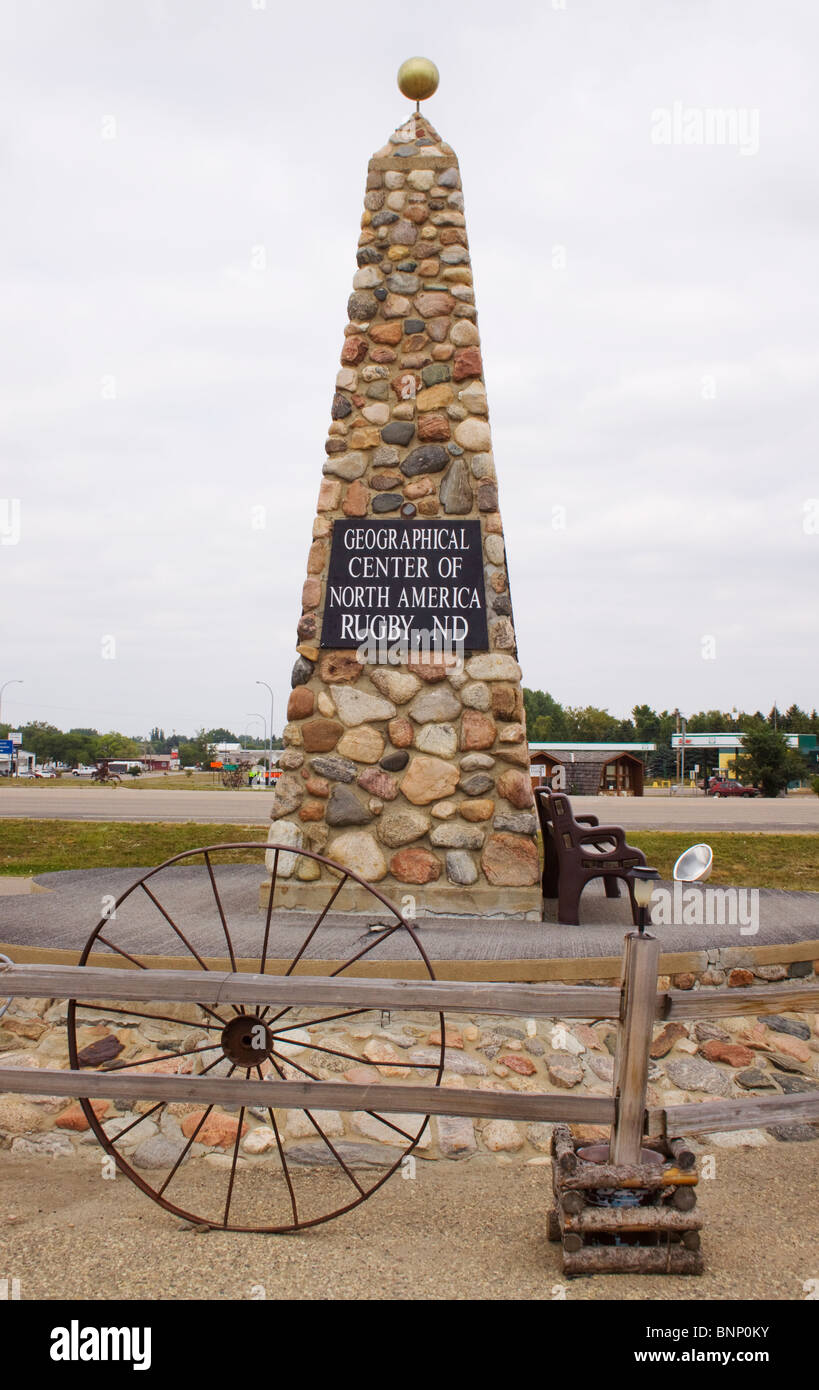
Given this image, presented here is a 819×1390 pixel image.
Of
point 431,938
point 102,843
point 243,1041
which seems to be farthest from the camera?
point 102,843

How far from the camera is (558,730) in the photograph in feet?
270

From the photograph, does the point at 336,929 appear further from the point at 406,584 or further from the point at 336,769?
the point at 406,584

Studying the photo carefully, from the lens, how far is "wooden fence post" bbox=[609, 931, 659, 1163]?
313cm

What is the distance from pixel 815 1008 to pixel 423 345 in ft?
15.3

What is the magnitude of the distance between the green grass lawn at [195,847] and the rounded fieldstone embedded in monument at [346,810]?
3456 millimetres

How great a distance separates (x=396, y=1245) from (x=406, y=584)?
12.9 feet

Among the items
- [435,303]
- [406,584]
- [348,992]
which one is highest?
[435,303]

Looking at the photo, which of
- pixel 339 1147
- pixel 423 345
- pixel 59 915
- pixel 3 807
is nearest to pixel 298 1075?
pixel 339 1147

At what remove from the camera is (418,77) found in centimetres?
662

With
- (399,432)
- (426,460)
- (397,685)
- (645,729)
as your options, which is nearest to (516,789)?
(397,685)

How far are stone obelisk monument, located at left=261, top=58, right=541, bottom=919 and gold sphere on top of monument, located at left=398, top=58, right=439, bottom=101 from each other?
18 millimetres

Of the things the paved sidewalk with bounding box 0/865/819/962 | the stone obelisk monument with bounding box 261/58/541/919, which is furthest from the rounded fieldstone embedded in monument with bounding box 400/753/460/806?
the paved sidewalk with bounding box 0/865/819/962

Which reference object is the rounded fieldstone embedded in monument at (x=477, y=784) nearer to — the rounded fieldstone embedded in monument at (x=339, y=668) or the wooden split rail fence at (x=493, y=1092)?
the rounded fieldstone embedded in monument at (x=339, y=668)

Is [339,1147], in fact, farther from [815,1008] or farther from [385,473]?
[385,473]
